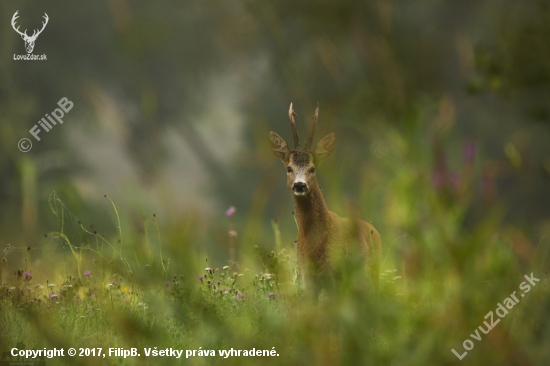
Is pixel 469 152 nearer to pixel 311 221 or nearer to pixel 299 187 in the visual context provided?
pixel 299 187

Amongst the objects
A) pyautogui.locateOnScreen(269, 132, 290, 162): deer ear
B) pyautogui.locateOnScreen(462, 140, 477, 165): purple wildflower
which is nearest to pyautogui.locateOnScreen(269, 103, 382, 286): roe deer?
pyautogui.locateOnScreen(269, 132, 290, 162): deer ear

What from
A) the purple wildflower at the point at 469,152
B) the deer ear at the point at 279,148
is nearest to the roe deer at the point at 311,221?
the deer ear at the point at 279,148

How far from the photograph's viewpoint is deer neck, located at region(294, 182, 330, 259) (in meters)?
4.66

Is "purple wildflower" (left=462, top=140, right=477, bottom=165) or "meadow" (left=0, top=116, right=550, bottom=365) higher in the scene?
"purple wildflower" (left=462, top=140, right=477, bottom=165)

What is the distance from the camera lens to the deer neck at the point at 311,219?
466 cm

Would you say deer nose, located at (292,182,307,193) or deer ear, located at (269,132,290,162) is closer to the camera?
deer nose, located at (292,182,307,193)

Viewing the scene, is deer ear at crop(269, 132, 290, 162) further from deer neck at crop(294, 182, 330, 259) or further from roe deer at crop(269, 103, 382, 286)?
deer neck at crop(294, 182, 330, 259)

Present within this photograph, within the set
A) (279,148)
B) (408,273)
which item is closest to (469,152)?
(408,273)

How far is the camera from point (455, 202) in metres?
1.43

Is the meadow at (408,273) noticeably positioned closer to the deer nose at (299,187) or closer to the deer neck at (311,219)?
the deer nose at (299,187)

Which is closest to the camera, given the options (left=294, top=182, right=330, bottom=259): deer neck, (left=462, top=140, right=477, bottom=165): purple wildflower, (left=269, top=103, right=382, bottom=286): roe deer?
(left=462, top=140, right=477, bottom=165): purple wildflower

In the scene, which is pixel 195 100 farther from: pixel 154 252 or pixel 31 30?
pixel 154 252

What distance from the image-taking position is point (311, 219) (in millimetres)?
4758

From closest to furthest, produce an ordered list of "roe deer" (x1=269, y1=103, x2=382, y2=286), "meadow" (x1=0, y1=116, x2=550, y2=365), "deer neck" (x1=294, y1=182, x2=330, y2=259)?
"meadow" (x1=0, y1=116, x2=550, y2=365), "roe deer" (x1=269, y1=103, x2=382, y2=286), "deer neck" (x1=294, y1=182, x2=330, y2=259)
